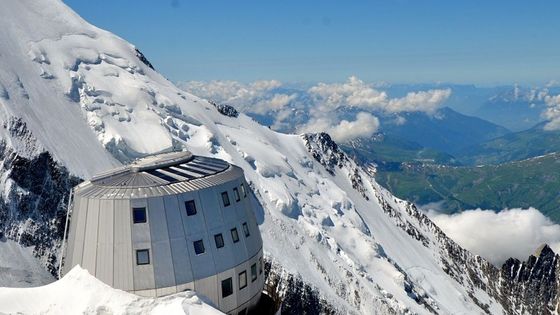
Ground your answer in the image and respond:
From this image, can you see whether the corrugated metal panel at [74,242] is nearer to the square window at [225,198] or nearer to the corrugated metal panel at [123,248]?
the corrugated metal panel at [123,248]

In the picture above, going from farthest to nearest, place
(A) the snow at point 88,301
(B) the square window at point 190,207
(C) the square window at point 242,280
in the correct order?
(C) the square window at point 242,280, (B) the square window at point 190,207, (A) the snow at point 88,301

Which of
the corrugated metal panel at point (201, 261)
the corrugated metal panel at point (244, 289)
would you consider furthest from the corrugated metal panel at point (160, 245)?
the corrugated metal panel at point (244, 289)

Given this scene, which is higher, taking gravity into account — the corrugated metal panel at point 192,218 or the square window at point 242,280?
the corrugated metal panel at point 192,218

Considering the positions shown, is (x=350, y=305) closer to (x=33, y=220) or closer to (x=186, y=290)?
(x=33, y=220)

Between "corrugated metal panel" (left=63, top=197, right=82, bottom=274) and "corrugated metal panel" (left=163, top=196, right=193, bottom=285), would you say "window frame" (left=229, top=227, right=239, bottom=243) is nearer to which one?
"corrugated metal panel" (left=163, top=196, right=193, bottom=285)

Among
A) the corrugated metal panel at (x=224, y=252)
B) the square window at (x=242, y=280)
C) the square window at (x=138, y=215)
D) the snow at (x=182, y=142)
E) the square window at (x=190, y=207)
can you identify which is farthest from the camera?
the snow at (x=182, y=142)

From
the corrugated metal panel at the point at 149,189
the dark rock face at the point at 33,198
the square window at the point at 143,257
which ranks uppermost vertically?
the corrugated metal panel at the point at 149,189

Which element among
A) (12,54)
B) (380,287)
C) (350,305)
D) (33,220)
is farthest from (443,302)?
(12,54)

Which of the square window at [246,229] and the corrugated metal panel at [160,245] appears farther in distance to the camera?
the square window at [246,229]

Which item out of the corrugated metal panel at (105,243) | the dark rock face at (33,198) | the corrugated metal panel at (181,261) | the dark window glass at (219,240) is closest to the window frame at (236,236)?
the dark window glass at (219,240)

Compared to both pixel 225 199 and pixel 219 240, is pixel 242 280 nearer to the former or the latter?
pixel 219 240
